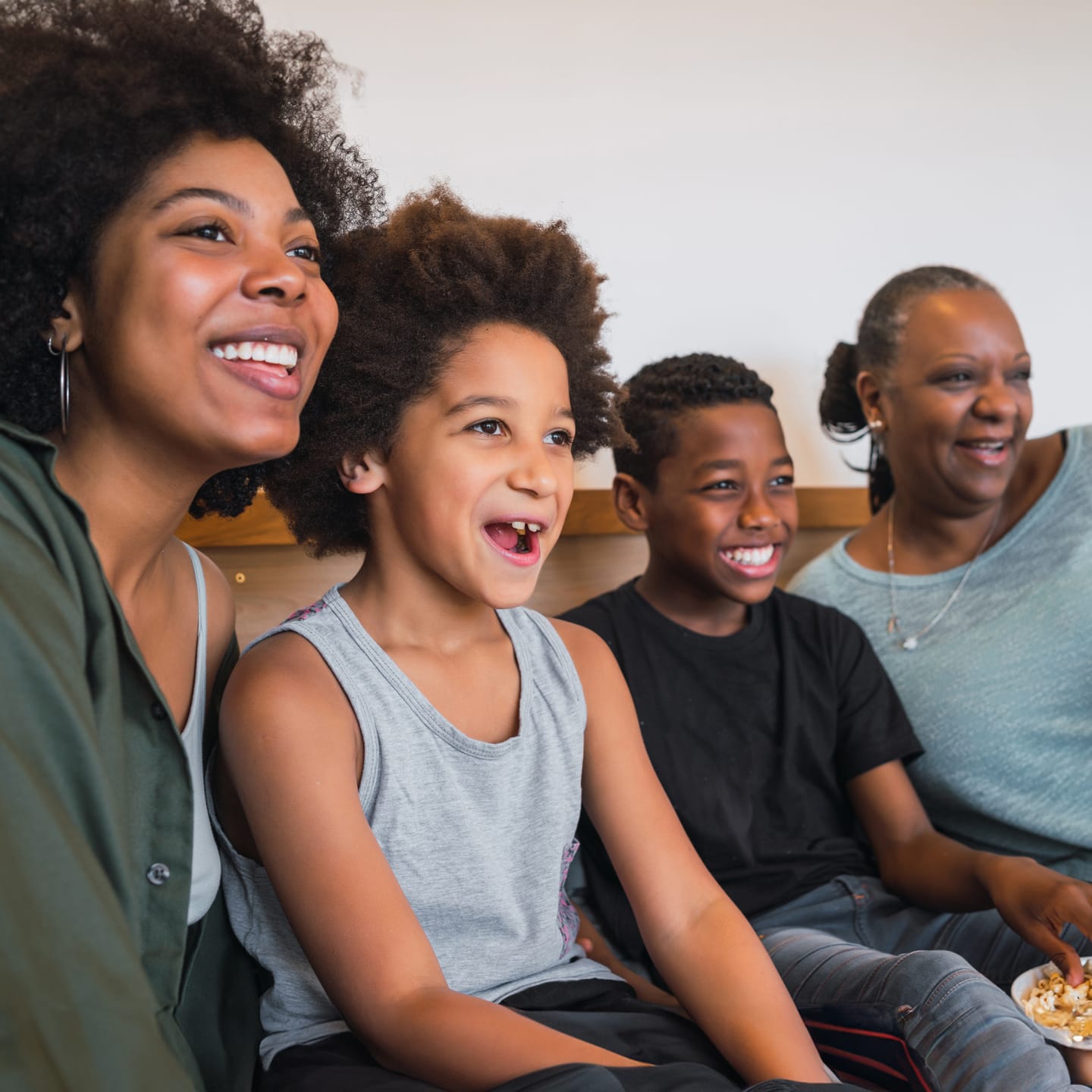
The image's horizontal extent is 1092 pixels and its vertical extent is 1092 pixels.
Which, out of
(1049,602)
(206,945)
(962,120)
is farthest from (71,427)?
(962,120)

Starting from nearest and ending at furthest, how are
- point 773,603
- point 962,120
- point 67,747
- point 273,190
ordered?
point 67,747, point 273,190, point 773,603, point 962,120

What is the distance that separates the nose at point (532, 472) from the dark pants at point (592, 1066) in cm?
47

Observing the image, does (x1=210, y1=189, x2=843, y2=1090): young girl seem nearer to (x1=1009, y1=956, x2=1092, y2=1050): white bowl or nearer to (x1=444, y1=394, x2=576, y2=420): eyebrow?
(x1=444, y1=394, x2=576, y2=420): eyebrow

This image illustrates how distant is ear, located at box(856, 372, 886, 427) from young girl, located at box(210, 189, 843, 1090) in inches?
28.1

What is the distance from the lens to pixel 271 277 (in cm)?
100

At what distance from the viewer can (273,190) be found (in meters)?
1.06

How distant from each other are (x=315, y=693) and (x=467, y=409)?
1.01ft

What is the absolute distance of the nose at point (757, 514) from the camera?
158cm

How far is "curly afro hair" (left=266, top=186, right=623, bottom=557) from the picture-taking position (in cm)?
120

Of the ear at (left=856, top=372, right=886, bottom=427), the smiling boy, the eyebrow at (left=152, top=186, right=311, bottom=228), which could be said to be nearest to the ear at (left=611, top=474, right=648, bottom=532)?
the smiling boy

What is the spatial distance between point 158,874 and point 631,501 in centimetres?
93

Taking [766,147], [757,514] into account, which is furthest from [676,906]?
[766,147]

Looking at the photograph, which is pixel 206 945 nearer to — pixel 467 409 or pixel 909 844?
pixel 467 409

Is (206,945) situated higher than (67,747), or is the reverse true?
(67,747)
